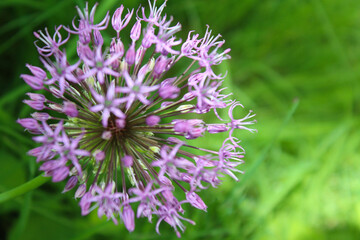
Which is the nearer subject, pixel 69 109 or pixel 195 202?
pixel 69 109

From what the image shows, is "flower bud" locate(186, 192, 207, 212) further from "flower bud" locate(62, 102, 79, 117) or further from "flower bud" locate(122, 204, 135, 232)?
"flower bud" locate(62, 102, 79, 117)

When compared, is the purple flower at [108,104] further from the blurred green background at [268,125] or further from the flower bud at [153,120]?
the blurred green background at [268,125]

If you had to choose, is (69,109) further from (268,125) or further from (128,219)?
(268,125)

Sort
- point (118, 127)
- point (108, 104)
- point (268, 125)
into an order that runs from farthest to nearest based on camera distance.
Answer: point (268, 125) → point (118, 127) → point (108, 104)

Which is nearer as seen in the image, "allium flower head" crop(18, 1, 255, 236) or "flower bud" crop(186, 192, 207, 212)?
"allium flower head" crop(18, 1, 255, 236)

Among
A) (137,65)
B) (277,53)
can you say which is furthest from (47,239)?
(277,53)

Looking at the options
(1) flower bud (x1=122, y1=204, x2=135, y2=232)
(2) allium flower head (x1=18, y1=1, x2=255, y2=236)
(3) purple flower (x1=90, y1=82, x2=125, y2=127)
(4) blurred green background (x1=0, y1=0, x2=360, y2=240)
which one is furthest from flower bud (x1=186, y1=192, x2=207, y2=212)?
(4) blurred green background (x1=0, y1=0, x2=360, y2=240)

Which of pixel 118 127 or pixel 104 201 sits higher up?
pixel 118 127

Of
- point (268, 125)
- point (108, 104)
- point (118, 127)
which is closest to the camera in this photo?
point (108, 104)

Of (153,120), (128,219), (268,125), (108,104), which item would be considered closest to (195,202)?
(128,219)
